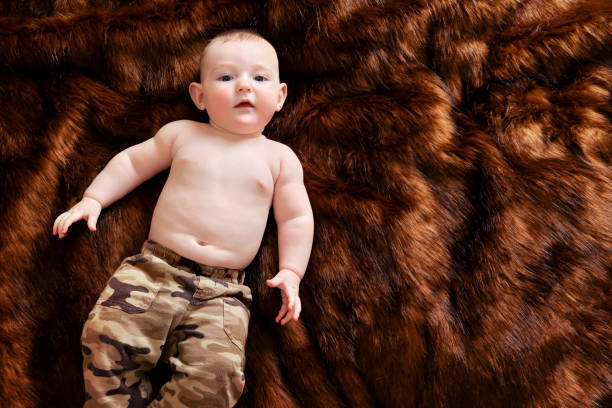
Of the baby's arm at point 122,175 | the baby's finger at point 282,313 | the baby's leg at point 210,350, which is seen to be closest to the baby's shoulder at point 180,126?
the baby's arm at point 122,175

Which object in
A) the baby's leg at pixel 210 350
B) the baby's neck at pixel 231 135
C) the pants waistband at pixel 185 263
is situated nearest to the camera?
the baby's leg at pixel 210 350

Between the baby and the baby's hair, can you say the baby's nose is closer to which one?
the baby

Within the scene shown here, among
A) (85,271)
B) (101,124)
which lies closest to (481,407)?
(85,271)

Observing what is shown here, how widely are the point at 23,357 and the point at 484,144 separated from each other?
104 centimetres

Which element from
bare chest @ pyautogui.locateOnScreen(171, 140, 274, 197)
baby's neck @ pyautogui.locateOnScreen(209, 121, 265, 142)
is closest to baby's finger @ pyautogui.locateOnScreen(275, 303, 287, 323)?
bare chest @ pyautogui.locateOnScreen(171, 140, 274, 197)

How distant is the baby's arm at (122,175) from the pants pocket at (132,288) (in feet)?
0.40

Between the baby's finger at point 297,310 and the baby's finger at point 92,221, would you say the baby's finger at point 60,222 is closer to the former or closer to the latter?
the baby's finger at point 92,221

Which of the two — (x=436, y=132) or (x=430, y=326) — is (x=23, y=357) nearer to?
(x=430, y=326)

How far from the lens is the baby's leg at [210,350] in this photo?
0.86m

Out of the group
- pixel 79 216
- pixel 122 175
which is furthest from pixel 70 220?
pixel 122 175

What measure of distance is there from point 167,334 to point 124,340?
8cm

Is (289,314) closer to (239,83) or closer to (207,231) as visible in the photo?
(207,231)

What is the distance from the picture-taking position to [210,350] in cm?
89

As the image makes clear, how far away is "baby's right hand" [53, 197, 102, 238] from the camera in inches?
38.7
